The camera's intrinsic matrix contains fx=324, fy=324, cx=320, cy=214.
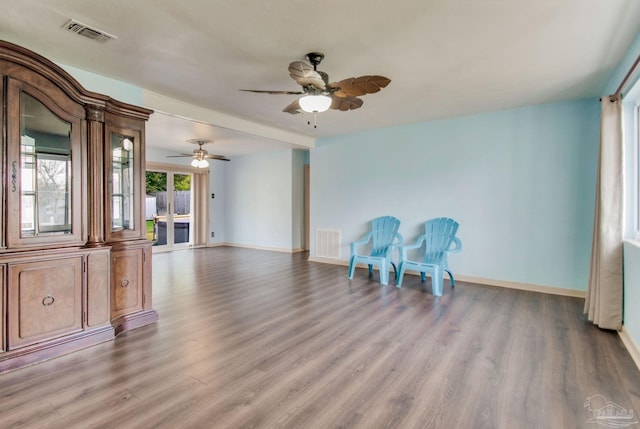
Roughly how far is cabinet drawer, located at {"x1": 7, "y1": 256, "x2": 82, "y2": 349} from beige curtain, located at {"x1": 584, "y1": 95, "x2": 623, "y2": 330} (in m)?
4.74

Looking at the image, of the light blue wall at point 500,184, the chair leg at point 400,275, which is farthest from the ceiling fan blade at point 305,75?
the light blue wall at point 500,184

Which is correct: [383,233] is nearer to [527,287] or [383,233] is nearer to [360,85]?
[527,287]

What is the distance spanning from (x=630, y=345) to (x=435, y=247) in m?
2.52

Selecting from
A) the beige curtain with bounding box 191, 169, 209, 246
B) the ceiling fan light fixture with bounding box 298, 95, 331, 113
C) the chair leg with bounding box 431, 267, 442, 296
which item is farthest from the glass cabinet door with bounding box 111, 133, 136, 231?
the beige curtain with bounding box 191, 169, 209, 246

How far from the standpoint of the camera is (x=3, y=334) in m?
2.30

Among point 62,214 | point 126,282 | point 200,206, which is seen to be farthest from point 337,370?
point 200,206

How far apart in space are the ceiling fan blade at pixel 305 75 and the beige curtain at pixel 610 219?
9.08ft

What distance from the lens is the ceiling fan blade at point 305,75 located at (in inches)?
98.3

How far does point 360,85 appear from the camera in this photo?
106 inches

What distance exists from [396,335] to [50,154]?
330 cm

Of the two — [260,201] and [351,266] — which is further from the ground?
[260,201]

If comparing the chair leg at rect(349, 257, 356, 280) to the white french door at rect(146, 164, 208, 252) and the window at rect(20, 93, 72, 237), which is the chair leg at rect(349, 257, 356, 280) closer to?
the window at rect(20, 93, 72, 237)

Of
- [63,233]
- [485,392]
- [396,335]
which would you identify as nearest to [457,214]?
[396,335]

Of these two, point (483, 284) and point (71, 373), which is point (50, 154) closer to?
point (71, 373)
